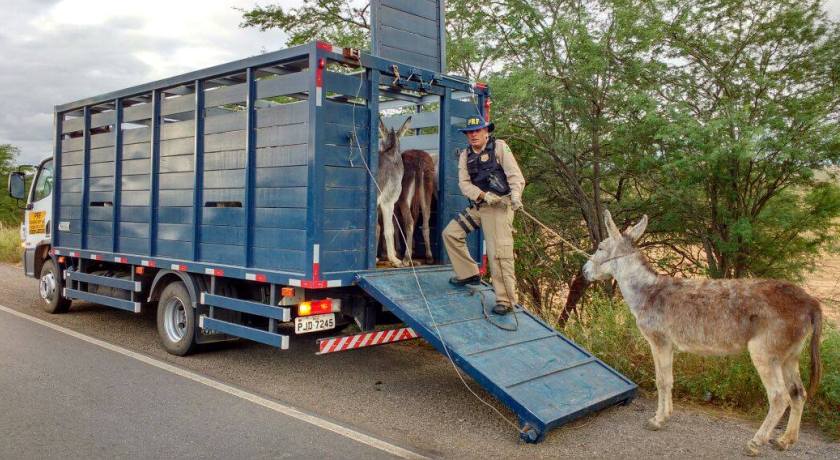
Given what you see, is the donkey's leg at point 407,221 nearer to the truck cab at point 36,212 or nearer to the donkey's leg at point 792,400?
the donkey's leg at point 792,400

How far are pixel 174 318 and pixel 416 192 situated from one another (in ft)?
10.9

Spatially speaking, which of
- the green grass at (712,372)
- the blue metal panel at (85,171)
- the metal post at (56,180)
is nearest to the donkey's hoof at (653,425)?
the green grass at (712,372)

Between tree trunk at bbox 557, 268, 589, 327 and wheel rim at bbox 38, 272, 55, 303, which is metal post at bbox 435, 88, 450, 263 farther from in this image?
wheel rim at bbox 38, 272, 55, 303

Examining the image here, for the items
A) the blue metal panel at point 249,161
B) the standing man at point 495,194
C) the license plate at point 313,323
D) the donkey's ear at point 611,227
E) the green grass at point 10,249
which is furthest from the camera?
the green grass at point 10,249

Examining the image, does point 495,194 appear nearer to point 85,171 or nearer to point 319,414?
point 319,414

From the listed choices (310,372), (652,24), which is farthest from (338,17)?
(310,372)

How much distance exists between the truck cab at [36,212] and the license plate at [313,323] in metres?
6.59

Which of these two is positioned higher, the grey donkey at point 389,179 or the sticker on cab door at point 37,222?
the grey donkey at point 389,179

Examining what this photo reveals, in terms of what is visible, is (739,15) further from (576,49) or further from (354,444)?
(354,444)

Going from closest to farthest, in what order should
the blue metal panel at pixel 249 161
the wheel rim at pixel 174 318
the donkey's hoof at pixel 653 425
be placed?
the donkey's hoof at pixel 653 425, the blue metal panel at pixel 249 161, the wheel rim at pixel 174 318

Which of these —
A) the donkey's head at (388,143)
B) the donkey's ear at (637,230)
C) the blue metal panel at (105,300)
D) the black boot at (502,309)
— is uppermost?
the donkey's head at (388,143)

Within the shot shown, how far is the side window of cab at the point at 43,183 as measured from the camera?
35.4ft

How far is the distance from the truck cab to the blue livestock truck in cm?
232

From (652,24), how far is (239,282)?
690 cm
